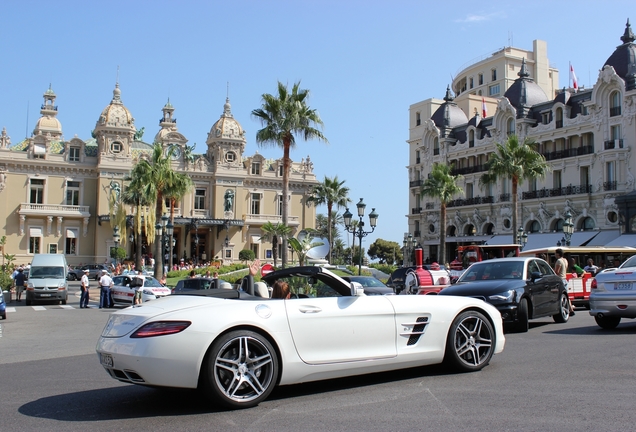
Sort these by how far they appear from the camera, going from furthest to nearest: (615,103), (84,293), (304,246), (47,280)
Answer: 1. (615,103)
2. (304,246)
3. (47,280)
4. (84,293)

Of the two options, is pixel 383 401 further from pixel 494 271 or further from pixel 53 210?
pixel 53 210

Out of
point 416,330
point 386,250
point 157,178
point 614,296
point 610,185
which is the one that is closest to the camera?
point 416,330

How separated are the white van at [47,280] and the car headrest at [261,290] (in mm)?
23525

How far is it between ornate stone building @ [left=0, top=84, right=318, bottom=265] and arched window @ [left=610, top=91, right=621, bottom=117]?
3457 cm

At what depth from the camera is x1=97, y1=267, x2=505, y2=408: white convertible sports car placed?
5.57 m

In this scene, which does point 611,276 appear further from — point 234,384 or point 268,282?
point 234,384

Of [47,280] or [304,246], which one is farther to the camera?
[304,246]

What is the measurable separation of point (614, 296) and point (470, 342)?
588cm

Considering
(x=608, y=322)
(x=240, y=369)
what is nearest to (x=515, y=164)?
(x=608, y=322)

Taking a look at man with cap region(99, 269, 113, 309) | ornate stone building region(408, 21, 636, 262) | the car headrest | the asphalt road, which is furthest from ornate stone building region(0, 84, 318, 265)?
the car headrest

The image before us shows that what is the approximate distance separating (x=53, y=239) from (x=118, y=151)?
414 inches

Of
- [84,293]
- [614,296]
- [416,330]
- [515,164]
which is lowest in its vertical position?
[84,293]

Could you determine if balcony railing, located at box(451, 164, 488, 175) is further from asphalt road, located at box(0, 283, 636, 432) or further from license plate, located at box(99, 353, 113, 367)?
license plate, located at box(99, 353, 113, 367)

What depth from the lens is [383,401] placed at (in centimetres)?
595
